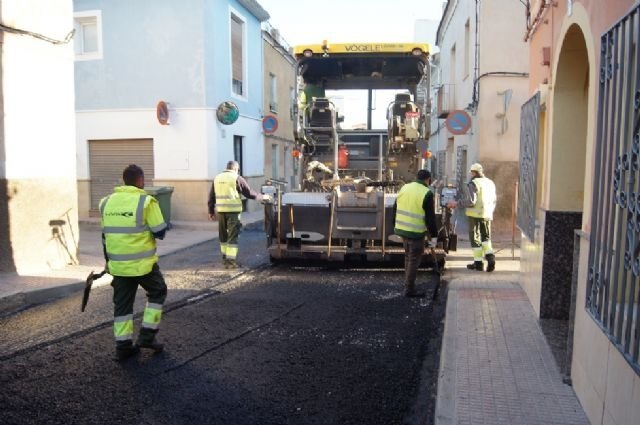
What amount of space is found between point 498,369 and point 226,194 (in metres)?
5.25

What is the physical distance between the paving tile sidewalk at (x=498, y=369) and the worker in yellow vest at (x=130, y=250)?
2.42 m

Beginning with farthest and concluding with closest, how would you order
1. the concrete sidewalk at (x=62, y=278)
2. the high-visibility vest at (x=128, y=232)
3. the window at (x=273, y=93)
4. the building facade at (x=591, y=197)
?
the window at (x=273, y=93) < the concrete sidewalk at (x=62, y=278) < the high-visibility vest at (x=128, y=232) < the building facade at (x=591, y=197)

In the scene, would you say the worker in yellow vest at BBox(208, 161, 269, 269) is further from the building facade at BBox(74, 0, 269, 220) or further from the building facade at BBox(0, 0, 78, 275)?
the building facade at BBox(74, 0, 269, 220)

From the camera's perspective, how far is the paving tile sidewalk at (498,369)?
144 inches

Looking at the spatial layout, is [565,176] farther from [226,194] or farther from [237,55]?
[237,55]

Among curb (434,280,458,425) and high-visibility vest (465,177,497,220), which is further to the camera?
high-visibility vest (465,177,497,220)

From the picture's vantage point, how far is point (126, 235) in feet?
15.6

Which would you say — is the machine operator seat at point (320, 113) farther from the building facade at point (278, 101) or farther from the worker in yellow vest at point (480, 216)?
the building facade at point (278, 101)

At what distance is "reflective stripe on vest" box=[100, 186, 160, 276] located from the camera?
15.5 ft

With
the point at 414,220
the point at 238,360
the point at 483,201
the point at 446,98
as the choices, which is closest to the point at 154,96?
the point at 446,98

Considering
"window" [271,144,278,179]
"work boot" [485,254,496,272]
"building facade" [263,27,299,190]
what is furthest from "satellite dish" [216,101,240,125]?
"work boot" [485,254,496,272]

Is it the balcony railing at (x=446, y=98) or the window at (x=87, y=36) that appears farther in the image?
the balcony railing at (x=446, y=98)

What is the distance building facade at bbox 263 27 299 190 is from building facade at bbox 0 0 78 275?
409 inches

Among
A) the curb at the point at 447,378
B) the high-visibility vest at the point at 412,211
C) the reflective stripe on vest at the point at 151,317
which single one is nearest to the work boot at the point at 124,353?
the reflective stripe on vest at the point at 151,317
